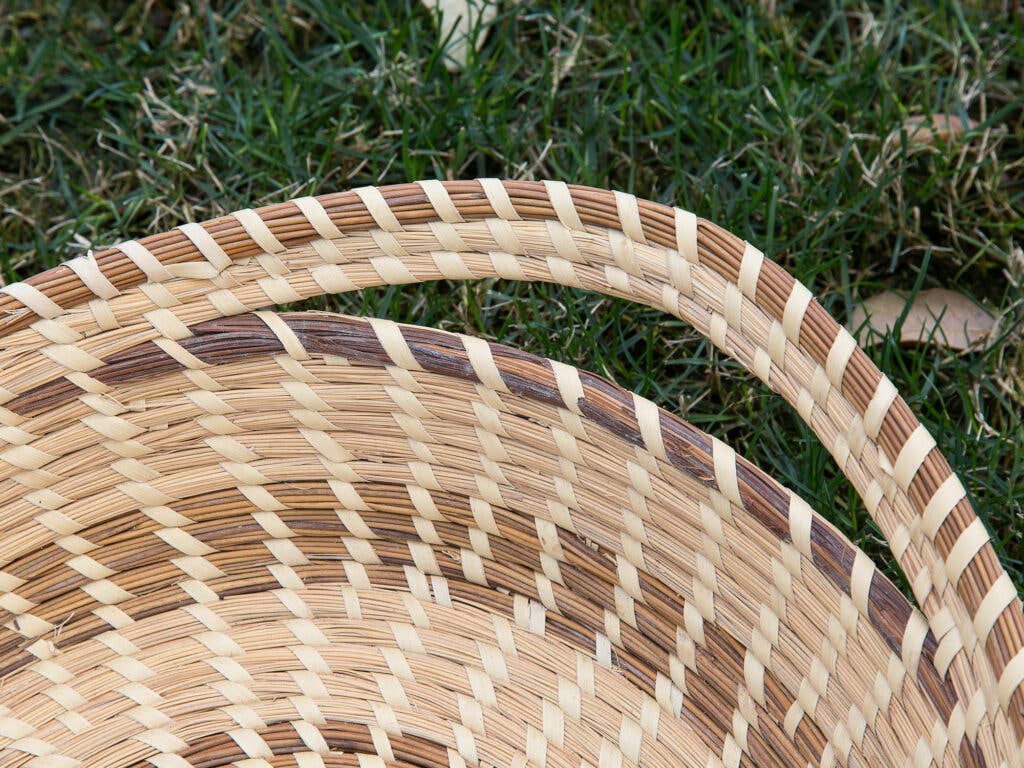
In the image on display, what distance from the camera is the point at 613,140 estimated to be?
1215mm

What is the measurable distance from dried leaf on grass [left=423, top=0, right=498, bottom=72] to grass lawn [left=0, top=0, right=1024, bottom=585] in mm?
21

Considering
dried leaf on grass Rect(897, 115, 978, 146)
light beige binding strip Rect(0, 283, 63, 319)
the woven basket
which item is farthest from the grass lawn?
light beige binding strip Rect(0, 283, 63, 319)

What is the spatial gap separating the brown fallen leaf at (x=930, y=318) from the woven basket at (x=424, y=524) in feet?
1.30

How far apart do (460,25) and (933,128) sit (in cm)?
52

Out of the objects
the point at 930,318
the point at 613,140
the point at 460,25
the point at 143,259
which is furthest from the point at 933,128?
the point at 143,259

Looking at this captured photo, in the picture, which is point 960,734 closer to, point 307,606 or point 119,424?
point 307,606

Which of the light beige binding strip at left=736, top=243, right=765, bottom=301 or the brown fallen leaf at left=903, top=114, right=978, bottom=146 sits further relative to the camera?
the brown fallen leaf at left=903, top=114, right=978, bottom=146

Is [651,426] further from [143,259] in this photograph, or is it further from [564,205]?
[143,259]

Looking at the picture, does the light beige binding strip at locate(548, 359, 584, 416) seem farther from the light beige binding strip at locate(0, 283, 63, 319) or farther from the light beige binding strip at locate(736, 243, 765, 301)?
the light beige binding strip at locate(0, 283, 63, 319)

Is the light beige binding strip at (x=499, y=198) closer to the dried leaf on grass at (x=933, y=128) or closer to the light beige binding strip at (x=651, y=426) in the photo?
the light beige binding strip at (x=651, y=426)

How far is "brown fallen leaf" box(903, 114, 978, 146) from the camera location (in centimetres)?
116

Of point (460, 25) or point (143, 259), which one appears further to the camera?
point (460, 25)

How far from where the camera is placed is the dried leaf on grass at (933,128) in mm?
1154

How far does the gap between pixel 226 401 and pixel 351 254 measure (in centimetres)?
16
